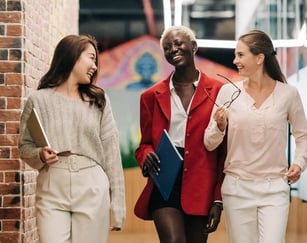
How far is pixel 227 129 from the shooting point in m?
3.61

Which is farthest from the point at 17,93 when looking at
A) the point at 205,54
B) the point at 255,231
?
the point at 205,54

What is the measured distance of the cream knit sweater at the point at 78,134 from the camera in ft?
10.8

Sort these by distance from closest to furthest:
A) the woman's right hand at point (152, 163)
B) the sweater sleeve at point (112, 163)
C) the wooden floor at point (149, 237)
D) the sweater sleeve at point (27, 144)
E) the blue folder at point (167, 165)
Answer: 1. the sweater sleeve at point (27, 144)
2. the sweater sleeve at point (112, 163)
3. the blue folder at point (167, 165)
4. the woman's right hand at point (152, 163)
5. the wooden floor at point (149, 237)

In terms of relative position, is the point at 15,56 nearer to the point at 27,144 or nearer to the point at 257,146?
A: the point at 27,144

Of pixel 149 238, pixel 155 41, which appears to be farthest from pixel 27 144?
pixel 155 41

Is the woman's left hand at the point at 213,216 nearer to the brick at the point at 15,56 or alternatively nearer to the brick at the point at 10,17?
the brick at the point at 15,56

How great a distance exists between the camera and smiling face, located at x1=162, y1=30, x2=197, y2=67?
3643 mm

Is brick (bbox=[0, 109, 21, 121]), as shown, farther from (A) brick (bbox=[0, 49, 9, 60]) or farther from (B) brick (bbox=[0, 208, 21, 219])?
(B) brick (bbox=[0, 208, 21, 219])

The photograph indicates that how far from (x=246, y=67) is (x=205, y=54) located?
2.98 metres

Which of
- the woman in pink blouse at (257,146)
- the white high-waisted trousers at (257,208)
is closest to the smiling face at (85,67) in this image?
the woman in pink blouse at (257,146)

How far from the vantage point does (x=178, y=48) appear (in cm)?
365

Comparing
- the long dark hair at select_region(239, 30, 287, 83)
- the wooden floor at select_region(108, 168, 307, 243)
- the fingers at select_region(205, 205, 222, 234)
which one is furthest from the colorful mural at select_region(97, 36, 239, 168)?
the fingers at select_region(205, 205, 222, 234)

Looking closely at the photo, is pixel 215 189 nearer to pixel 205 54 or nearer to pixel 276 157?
pixel 276 157

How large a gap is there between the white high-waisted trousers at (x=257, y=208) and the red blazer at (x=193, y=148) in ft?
0.53
